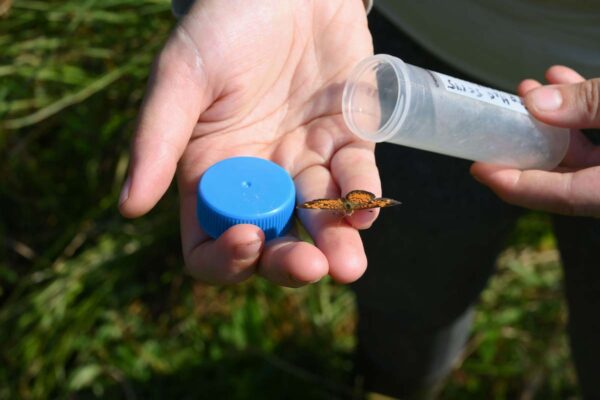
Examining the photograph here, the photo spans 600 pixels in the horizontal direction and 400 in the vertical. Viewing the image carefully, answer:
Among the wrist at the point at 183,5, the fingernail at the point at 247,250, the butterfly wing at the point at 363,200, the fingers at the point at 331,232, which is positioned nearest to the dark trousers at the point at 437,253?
the wrist at the point at 183,5

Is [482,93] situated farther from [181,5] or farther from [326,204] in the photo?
[181,5]

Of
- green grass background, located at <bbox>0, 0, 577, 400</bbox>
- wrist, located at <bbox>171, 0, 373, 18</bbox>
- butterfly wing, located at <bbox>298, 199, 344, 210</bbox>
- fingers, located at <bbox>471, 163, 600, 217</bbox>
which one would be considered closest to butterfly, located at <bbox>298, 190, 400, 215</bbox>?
butterfly wing, located at <bbox>298, 199, 344, 210</bbox>

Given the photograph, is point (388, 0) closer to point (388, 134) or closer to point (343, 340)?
point (388, 134)

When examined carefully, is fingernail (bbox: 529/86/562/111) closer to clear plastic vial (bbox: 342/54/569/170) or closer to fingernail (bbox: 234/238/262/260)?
clear plastic vial (bbox: 342/54/569/170)

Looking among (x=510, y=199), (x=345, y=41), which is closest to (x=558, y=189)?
(x=510, y=199)

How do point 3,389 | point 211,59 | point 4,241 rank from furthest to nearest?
point 4,241 → point 3,389 → point 211,59

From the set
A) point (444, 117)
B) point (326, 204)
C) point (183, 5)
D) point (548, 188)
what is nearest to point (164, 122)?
point (326, 204)
